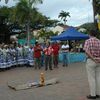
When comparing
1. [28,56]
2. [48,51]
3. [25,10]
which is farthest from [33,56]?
[25,10]

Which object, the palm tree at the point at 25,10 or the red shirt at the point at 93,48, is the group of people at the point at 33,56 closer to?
the red shirt at the point at 93,48

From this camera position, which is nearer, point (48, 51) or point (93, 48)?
point (93, 48)

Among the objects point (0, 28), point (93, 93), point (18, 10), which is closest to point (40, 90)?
point (93, 93)

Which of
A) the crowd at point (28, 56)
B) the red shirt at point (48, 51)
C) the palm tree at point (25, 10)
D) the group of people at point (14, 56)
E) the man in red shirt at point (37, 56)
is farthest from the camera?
the palm tree at point (25, 10)

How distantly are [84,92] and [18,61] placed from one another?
1589 centimetres

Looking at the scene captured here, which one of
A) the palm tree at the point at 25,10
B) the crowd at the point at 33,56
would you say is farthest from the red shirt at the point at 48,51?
the palm tree at the point at 25,10

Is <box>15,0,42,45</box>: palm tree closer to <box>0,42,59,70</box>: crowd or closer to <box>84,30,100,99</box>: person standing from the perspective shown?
<box>0,42,59,70</box>: crowd

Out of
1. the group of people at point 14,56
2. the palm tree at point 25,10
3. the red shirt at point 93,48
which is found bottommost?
the group of people at point 14,56

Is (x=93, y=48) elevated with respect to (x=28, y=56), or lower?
elevated

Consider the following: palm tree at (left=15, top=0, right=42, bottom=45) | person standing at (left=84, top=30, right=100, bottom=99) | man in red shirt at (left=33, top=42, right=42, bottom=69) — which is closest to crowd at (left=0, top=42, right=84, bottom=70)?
man in red shirt at (left=33, top=42, right=42, bottom=69)

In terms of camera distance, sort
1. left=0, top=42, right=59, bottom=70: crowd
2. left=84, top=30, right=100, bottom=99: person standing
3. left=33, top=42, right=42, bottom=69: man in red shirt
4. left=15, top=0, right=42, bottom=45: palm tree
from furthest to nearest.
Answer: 1. left=15, top=0, right=42, bottom=45: palm tree
2. left=33, top=42, right=42, bottom=69: man in red shirt
3. left=0, top=42, right=59, bottom=70: crowd
4. left=84, top=30, right=100, bottom=99: person standing

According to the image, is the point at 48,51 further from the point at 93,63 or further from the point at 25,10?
the point at 25,10

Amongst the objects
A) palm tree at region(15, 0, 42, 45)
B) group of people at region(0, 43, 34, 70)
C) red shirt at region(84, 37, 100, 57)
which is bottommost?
group of people at region(0, 43, 34, 70)

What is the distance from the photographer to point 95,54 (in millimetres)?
10742
